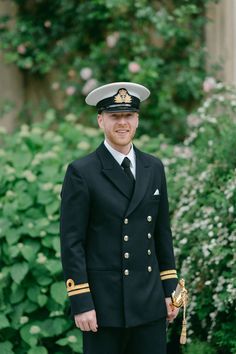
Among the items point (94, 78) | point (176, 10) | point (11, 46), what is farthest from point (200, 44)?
point (11, 46)

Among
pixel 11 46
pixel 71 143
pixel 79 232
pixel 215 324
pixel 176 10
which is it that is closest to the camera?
pixel 79 232

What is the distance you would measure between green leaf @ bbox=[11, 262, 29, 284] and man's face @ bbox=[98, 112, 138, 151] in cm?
136

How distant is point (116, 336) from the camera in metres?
3.29

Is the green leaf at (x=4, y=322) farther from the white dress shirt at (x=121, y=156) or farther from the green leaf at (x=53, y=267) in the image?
the white dress shirt at (x=121, y=156)

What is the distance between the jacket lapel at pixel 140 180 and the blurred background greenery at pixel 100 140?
880mm

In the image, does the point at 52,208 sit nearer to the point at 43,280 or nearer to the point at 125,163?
the point at 43,280

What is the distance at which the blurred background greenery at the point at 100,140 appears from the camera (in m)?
4.37

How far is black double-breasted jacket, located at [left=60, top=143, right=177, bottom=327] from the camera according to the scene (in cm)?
323

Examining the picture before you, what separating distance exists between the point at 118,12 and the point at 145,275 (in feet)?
12.3

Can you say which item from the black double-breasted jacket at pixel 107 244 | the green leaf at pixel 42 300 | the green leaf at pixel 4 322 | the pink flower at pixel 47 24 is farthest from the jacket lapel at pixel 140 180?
the pink flower at pixel 47 24

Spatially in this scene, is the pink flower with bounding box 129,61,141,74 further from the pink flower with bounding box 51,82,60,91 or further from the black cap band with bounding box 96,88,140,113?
the black cap band with bounding box 96,88,140,113

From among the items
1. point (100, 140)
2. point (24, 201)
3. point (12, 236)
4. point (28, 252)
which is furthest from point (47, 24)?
point (28, 252)

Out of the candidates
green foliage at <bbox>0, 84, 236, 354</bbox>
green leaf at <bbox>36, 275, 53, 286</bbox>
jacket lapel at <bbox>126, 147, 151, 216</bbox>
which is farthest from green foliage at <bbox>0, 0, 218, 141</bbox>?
jacket lapel at <bbox>126, 147, 151, 216</bbox>

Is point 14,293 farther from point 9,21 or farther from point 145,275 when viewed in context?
point 9,21
